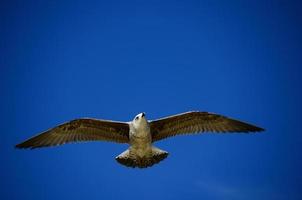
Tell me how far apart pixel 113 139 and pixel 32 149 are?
93.2 inches

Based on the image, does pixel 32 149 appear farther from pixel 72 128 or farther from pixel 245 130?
pixel 245 130

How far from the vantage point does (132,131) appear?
32.9 ft

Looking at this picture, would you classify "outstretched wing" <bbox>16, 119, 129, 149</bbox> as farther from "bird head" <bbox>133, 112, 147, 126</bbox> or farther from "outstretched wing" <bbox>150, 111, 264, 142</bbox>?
"outstretched wing" <bbox>150, 111, 264, 142</bbox>

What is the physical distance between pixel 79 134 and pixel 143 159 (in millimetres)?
2103

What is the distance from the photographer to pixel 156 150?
10.2m

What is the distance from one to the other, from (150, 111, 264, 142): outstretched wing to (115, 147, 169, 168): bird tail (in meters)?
0.66

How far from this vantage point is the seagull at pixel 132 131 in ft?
33.1

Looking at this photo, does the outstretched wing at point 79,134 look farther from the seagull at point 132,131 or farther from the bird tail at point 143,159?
the bird tail at point 143,159

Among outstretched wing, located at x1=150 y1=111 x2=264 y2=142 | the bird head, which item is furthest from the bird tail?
the bird head

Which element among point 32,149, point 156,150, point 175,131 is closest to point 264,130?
point 175,131

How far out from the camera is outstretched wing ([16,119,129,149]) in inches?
419

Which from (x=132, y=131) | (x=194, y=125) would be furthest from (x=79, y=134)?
(x=194, y=125)

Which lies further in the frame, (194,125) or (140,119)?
(194,125)

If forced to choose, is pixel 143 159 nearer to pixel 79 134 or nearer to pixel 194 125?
pixel 194 125
